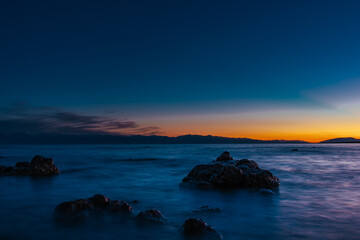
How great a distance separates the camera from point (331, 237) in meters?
5.20

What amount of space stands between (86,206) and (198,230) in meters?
3.02

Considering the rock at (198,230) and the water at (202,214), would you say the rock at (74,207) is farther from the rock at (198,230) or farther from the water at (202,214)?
the rock at (198,230)

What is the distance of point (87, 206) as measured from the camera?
254 inches

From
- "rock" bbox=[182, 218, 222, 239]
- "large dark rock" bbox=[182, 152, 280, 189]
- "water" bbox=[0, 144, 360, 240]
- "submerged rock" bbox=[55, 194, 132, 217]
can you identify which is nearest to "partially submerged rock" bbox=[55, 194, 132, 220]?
"submerged rock" bbox=[55, 194, 132, 217]

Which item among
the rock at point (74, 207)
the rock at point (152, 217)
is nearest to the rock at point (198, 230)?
the rock at point (152, 217)

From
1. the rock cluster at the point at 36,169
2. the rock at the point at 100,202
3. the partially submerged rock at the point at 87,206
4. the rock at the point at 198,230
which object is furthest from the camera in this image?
the rock cluster at the point at 36,169

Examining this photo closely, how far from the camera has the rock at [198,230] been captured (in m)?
4.94

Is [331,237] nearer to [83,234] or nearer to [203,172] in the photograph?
[83,234]

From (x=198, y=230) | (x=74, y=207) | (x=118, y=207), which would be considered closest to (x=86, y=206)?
(x=74, y=207)

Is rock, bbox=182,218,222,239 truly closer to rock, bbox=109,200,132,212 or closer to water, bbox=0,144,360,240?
water, bbox=0,144,360,240

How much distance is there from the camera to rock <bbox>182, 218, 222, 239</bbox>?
4.94m

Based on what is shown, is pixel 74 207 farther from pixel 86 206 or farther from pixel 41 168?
pixel 41 168

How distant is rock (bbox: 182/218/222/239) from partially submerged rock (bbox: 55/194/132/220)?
2.14 m

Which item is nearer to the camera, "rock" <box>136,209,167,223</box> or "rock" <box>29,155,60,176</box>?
"rock" <box>136,209,167,223</box>
